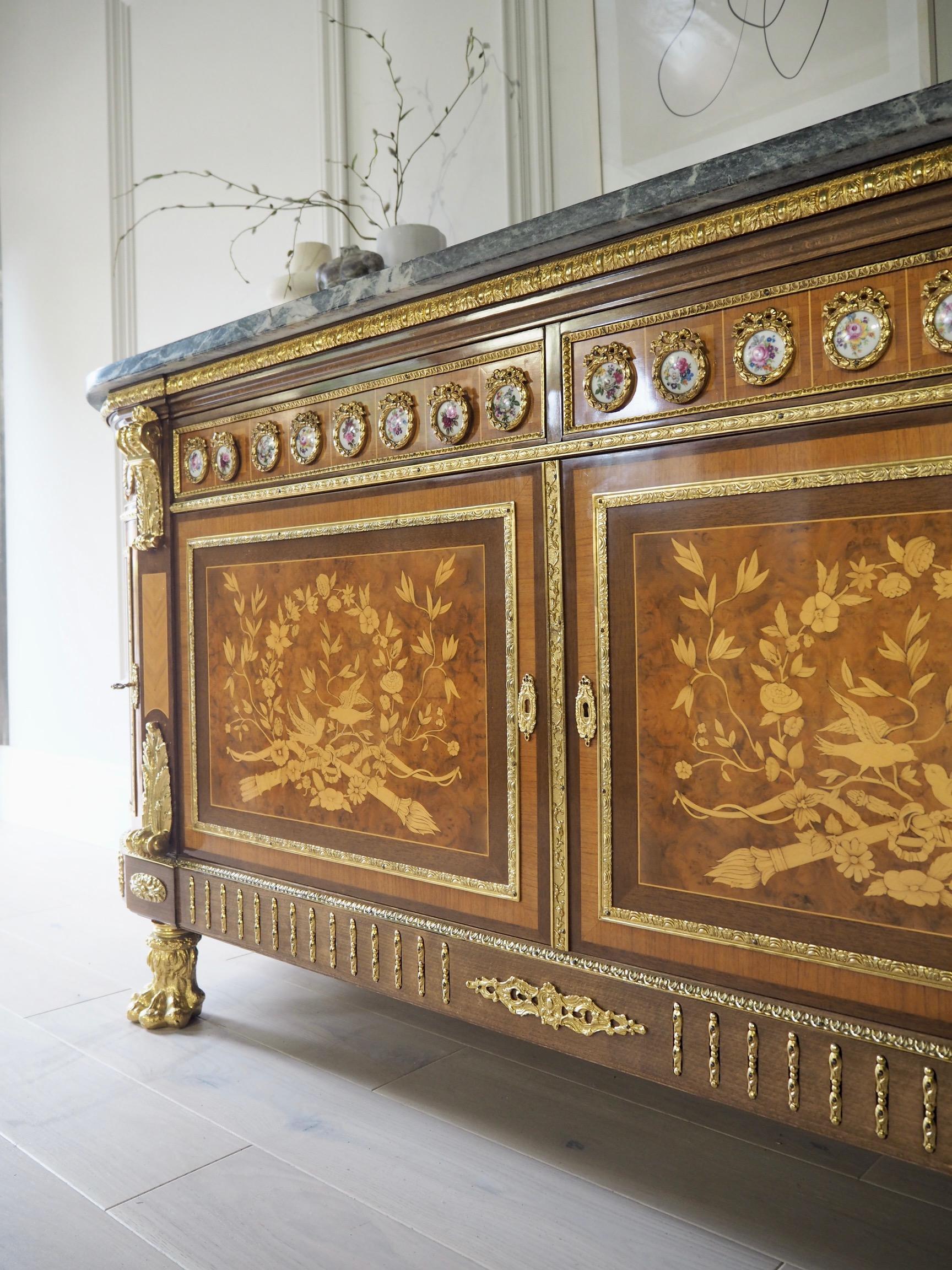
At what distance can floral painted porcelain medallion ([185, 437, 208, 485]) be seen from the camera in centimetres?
163

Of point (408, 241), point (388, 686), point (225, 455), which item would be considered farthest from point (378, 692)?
point (408, 241)

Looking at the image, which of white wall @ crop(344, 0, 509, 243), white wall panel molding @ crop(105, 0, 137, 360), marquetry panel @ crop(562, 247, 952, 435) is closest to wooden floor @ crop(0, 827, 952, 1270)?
marquetry panel @ crop(562, 247, 952, 435)

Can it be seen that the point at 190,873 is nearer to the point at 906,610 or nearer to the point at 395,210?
the point at 906,610

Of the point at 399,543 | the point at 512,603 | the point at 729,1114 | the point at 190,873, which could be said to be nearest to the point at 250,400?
the point at 399,543

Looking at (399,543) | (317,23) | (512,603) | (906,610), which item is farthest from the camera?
(317,23)

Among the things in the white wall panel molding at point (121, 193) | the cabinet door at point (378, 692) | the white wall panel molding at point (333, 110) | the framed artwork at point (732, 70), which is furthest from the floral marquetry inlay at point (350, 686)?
the white wall panel molding at point (121, 193)

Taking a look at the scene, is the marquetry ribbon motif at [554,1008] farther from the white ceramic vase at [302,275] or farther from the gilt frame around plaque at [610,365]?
the white ceramic vase at [302,275]

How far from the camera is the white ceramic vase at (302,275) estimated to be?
1875 mm

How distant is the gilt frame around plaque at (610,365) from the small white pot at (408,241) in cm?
75

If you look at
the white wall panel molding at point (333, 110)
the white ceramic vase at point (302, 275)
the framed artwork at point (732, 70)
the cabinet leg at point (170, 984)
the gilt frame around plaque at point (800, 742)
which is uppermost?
the white wall panel molding at point (333, 110)

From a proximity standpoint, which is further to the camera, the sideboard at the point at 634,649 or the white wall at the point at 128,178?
the white wall at the point at 128,178

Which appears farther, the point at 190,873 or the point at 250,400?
the point at 190,873

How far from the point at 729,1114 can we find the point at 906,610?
833 mm

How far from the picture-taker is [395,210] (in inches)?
85.7
